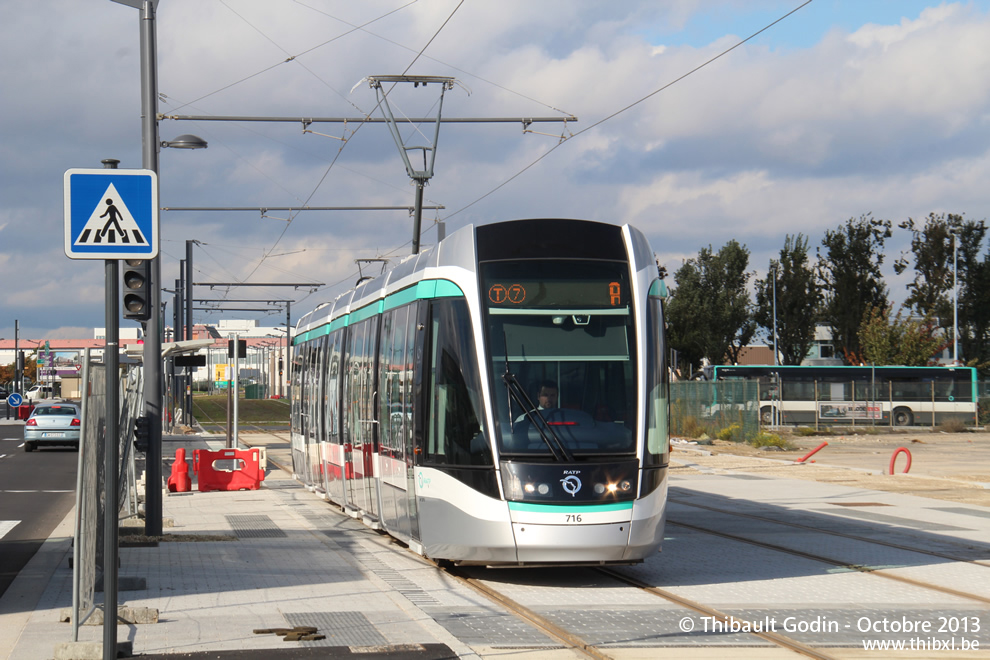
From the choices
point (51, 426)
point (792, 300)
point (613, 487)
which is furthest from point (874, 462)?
point (792, 300)

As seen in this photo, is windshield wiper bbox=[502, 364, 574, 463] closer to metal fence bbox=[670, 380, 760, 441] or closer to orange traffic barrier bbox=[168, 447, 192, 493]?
orange traffic barrier bbox=[168, 447, 192, 493]

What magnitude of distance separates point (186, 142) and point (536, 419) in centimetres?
1518

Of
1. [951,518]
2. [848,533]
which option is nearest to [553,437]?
[848,533]

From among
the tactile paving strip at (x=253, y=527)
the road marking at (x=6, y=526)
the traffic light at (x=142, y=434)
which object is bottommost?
the road marking at (x=6, y=526)

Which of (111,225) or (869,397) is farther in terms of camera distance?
(869,397)

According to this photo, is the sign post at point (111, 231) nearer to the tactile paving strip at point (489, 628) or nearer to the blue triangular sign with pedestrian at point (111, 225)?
the blue triangular sign with pedestrian at point (111, 225)

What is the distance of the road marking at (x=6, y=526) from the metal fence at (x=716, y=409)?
25901 millimetres

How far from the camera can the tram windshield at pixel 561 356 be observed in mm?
9602

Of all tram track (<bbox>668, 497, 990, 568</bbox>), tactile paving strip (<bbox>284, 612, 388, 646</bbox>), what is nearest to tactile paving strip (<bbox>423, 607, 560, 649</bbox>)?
tactile paving strip (<bbox>284, 612, 388, 646</bbox>)

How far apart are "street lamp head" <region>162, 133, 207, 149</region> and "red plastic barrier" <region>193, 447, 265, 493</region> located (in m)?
6.22

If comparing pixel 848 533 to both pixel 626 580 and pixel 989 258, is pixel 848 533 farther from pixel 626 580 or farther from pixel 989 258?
pixel 989 258

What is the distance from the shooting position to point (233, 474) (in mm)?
20766

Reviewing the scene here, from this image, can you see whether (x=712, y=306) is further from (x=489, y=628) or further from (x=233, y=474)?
(x=489, y=628)

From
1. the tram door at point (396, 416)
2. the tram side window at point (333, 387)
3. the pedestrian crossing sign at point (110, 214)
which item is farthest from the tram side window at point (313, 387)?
the pedestrian crossing sign at point (110, 214)
